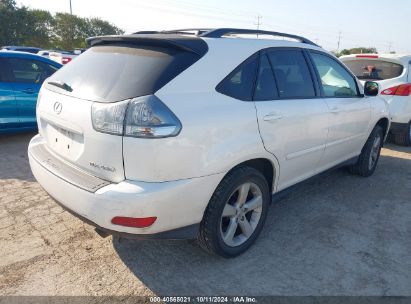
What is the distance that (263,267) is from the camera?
278cm

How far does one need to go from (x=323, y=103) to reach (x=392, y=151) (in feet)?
12.1

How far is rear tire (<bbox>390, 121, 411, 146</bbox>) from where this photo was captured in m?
6.57

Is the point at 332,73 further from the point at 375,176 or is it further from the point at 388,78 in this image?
the point at 388,78

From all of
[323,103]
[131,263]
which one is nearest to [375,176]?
[323,103]

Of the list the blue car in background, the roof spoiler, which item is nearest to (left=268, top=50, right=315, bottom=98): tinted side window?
the roof spoiler

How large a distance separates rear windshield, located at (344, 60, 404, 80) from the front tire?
4.54m

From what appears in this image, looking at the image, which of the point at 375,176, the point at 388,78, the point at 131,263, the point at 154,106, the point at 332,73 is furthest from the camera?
the point at 388,78

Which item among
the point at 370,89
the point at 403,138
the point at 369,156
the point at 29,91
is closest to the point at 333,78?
the point at 370,89

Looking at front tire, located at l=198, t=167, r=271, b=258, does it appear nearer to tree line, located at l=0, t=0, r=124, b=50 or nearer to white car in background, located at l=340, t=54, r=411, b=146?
white car in background, located at l=340, t=54, r=411, b=146

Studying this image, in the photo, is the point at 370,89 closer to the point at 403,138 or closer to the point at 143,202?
the point at 403,138

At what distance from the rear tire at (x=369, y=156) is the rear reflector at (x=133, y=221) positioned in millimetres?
3536

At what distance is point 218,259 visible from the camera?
2850mm

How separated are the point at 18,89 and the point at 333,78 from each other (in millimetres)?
4763

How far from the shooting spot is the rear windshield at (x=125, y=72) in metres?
2.22
